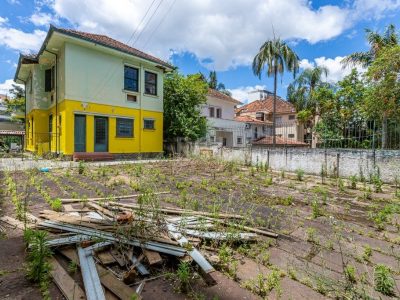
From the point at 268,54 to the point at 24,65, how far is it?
1959cm

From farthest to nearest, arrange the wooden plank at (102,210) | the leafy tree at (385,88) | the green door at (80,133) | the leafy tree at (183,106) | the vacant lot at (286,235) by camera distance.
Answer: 1. the leafy tree at (183,106)
2. the green door at (80,133)
3. the leafy tree at (385,88)
4. the wooden plank at (102,210)
5. the vacant lot at (286,235)

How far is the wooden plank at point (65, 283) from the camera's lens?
211 centimetres

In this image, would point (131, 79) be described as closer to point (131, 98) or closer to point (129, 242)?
point (131, 98)

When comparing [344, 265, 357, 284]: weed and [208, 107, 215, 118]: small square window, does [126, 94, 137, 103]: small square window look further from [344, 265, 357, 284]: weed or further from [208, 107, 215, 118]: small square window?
[344, 265, 357, 284]: weed

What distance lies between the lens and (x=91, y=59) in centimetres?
1334

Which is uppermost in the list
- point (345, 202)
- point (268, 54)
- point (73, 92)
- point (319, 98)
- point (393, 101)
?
point (268, 54)

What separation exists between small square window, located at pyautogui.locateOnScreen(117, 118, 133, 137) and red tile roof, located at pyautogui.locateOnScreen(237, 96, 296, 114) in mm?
22702

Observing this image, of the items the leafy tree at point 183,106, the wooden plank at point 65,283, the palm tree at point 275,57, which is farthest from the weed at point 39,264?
the palm tree at point 275,57

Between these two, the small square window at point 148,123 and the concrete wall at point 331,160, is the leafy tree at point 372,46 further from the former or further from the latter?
the small square window at point 148,123

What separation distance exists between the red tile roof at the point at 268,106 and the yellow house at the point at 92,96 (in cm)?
2067

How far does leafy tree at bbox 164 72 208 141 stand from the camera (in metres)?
16.6

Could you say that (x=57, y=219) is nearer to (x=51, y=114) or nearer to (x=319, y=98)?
(x=51, y=114)

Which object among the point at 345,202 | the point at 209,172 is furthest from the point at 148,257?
the point at 209,172

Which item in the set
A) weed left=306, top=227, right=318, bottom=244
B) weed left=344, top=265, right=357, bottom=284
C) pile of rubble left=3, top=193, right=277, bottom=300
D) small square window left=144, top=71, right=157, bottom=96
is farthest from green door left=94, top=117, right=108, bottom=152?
weed left=344, top=265, right=357, bottom=284
